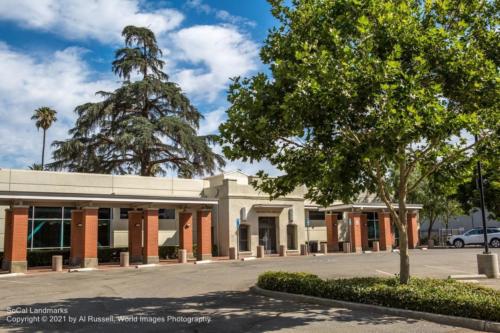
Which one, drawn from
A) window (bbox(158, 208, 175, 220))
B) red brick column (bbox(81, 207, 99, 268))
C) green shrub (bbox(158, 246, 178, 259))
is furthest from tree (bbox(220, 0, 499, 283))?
window (bbox(158, 208, 175, 220))

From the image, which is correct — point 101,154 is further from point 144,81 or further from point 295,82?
point 295,82

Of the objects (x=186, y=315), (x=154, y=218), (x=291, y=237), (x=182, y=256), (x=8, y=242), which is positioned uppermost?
(x=154, y=218)

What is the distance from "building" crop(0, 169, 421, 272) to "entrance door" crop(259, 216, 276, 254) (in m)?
0.08

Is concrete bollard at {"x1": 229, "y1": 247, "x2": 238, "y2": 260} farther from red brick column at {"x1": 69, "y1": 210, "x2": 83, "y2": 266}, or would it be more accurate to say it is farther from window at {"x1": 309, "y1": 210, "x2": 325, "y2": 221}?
window at {"x1": 309, "y1": 210, "x2": 325, "y2": 221}

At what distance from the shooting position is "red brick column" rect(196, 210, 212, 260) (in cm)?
3136

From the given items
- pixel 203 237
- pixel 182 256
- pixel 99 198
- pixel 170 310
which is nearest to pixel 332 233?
pixel 203 237

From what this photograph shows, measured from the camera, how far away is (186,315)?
11328 mm

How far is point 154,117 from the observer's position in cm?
4147

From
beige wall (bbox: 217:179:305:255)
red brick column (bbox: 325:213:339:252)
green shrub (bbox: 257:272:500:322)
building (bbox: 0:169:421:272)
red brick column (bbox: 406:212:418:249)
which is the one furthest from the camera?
red brick column (bbox: 406:212:418:249)

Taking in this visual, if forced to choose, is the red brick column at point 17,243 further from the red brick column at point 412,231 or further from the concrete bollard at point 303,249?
the red brick column at point 412,231

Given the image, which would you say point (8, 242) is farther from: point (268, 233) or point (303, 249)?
point (303, 249)

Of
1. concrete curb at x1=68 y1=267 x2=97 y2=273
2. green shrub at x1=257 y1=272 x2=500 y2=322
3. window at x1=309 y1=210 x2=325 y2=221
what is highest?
window at x1=309 y1=210 x2=325 y2=221

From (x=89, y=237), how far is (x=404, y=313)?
67.9ft

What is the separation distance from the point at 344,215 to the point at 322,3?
33.9 metres
